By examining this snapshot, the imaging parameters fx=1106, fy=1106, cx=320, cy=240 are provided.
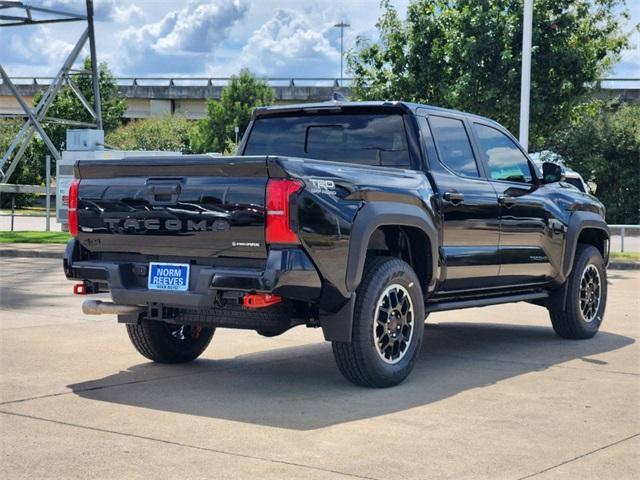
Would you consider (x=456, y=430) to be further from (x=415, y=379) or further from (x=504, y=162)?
(x=504, y=162)

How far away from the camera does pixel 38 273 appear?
1656 cm

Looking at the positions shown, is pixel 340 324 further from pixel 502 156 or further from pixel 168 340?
pixel 502 156

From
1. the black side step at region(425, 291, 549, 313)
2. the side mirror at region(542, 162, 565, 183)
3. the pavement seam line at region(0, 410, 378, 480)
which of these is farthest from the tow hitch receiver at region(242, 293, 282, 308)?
the side mirror at region(542, 162, 565, 183)

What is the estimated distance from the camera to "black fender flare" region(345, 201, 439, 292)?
6.80 meters

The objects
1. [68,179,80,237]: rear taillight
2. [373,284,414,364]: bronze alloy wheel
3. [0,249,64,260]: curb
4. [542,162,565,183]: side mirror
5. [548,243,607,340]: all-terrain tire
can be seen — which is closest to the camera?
[373,284,414,364]: bronze alloy wheel

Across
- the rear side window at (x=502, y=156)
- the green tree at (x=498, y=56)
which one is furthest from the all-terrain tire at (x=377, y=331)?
the green tree at (x=498, y=56)

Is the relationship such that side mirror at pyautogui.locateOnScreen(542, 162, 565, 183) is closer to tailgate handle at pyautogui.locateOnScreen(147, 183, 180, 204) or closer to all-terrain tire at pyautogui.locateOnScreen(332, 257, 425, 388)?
all-terrain tire at pyautogui.locateOnScreen(332, 257, 425, 388)

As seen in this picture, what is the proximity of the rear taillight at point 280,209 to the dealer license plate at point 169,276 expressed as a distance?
68 cm

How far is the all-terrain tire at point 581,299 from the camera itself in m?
9.69

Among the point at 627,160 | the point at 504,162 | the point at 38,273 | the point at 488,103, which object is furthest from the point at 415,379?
the point at 627,160

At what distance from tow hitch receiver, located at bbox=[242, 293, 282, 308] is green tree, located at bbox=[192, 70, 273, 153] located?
182 feet

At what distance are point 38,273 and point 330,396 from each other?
10.5 meters

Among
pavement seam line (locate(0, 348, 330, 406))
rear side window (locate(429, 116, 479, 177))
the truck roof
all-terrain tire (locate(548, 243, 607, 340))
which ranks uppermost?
the truck roof

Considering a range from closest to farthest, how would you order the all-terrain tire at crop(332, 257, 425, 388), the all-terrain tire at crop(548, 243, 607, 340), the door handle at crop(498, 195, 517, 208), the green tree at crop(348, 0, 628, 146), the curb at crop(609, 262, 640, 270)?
the all-terrain tire at crop(332, 257, 425, 388)
the door handle at crop(498, 195, 517, 208)
the all-terrain tire at crop(548, 243, 607, 340)
the curb at crop(609, 262, 640, 270)
the green tree at crop(348, 0, 628, 146)
